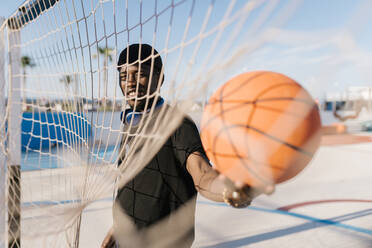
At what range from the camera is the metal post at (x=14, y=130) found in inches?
80.9

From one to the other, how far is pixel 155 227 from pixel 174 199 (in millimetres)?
146

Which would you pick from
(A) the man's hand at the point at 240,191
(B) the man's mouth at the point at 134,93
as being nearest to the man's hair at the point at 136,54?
(B) the man's mouth at the point at 134,93

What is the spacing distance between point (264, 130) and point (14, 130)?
192 centimetres

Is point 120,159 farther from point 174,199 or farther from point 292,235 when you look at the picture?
point 292,235

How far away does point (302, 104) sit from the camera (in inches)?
34.5

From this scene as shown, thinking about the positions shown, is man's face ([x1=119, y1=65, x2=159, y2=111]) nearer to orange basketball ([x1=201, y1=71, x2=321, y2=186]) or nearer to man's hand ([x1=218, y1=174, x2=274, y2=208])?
orange basketball ([x1=201, y1=71, x2=321, y2=186])

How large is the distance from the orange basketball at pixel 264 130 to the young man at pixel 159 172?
212mm

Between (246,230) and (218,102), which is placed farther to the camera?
(246,230)

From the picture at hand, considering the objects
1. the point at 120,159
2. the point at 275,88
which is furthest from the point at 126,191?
the point at 275,88

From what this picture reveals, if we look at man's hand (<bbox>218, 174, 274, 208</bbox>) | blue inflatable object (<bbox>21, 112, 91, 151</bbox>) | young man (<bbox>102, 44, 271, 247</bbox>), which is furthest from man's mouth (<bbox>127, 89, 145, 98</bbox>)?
man's hand (<bbox>218, 174, 274, 208</bbox>)

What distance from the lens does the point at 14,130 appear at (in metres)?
2.12

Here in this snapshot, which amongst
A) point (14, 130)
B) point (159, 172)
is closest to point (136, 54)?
point (159, 172)

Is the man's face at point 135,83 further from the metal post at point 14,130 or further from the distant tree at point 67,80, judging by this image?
the metal post at point 14,130

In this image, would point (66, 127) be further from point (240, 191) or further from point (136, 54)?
point (240, 191)
